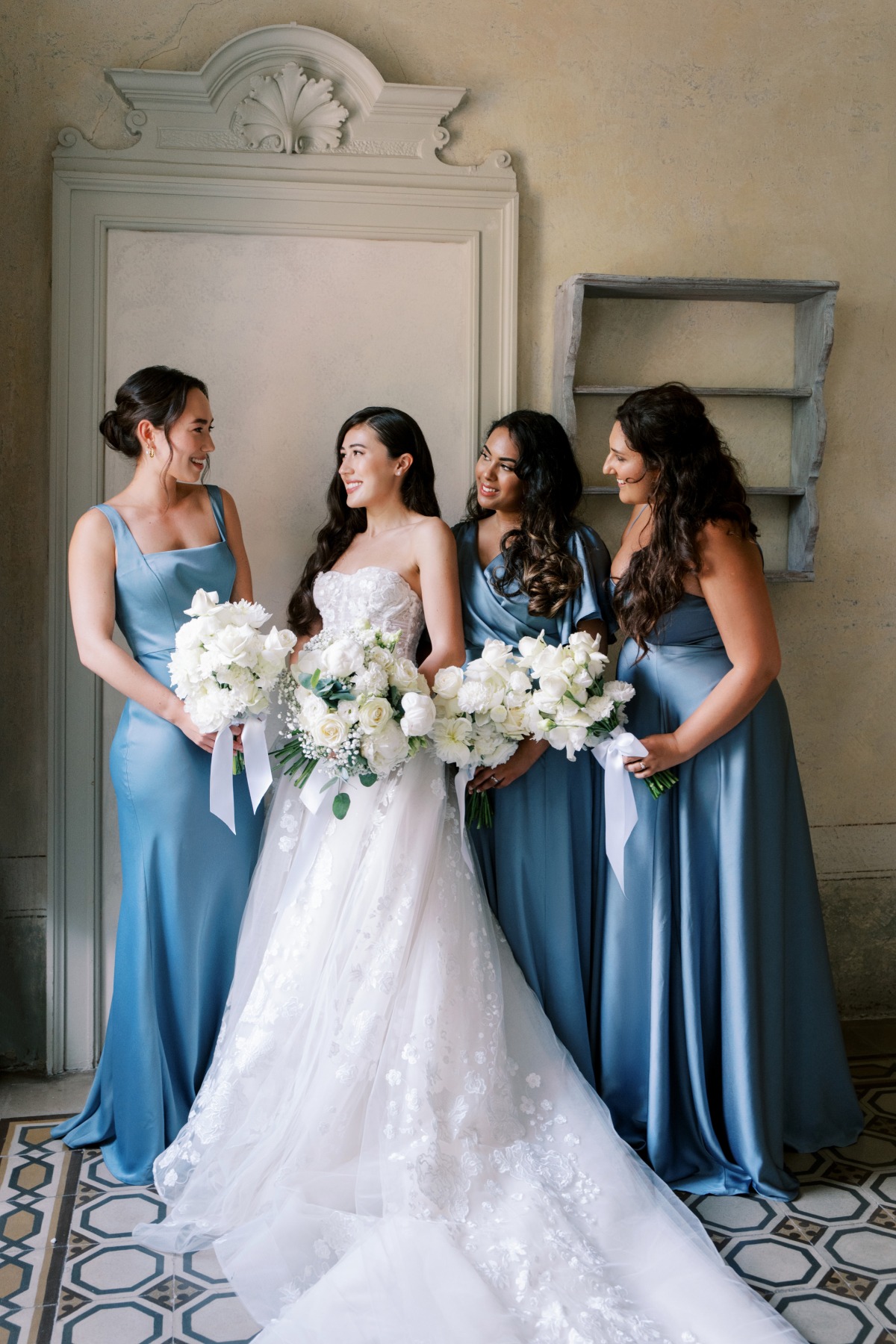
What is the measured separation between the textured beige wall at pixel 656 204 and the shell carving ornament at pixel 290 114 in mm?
221

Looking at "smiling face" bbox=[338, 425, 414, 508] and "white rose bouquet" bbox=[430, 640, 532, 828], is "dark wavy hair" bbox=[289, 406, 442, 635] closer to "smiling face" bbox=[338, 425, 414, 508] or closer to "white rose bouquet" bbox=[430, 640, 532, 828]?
"smiling face" bbox=[338, 425, 414, 508]

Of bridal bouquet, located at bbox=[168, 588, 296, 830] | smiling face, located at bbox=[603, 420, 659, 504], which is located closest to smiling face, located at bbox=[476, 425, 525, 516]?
smiling face, located at bbox=[603, 420, 659, 504]

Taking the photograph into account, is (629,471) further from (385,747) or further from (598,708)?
(385,747)

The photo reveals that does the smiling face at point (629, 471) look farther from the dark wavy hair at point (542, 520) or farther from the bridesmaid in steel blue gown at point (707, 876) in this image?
the dark wavy hair at point (542, 520)

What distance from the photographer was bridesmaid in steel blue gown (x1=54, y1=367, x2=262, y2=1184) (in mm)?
2938

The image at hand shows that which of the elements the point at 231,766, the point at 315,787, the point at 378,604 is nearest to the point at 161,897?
the point at 231,766

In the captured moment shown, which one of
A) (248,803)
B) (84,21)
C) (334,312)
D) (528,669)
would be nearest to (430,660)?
(528,669)

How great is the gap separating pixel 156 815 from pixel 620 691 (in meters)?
1.27

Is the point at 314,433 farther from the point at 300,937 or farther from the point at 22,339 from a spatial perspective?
the point at 300,937

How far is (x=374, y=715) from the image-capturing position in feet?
8.43

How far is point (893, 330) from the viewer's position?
3.88 metres

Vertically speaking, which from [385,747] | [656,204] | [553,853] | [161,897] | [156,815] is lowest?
[161,897]

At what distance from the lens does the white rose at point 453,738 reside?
108 inches

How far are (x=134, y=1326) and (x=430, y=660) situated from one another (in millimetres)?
1647
